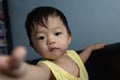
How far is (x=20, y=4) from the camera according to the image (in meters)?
1.45

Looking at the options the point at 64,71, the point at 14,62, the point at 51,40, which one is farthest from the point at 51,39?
the point at 14,62

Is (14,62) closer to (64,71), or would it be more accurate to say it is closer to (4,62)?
(4,62)

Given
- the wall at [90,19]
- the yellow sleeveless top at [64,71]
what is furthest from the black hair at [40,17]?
the wall at [90,19]

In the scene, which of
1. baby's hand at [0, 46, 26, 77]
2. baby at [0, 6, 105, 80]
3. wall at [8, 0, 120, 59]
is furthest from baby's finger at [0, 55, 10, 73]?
wall at [8, 0, 120, 59]

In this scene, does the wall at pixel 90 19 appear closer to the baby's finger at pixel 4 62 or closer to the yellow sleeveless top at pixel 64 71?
the yellow sleeveless top at pixel 64 71

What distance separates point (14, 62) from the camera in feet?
1.10

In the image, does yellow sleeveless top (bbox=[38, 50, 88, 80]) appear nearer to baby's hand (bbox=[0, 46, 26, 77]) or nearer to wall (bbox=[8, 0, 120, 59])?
wall (bbox=[8, 0, 120, 59])

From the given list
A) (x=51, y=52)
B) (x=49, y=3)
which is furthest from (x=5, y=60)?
(x=49, y=3)

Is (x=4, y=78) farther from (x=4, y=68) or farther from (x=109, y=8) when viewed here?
(x=109, y=8)

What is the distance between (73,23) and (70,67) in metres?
0.44

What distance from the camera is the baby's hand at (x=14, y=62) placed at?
33 centimetres

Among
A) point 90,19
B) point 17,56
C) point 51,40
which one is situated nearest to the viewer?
point 17,56

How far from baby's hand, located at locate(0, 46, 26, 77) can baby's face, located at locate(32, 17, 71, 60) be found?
1.47 feet

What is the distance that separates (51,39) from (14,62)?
18.2 inches
